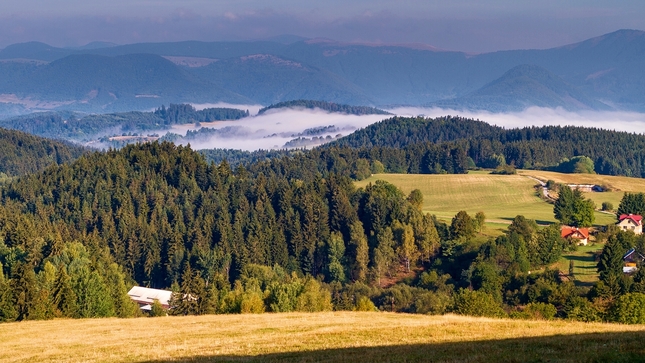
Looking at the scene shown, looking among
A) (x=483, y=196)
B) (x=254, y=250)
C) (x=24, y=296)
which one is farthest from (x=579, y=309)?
(x=483, y=196)

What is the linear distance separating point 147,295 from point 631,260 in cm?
5890

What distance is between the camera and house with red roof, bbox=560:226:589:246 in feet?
342

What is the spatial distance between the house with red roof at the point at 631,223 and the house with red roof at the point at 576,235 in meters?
7.34

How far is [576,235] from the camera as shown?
105 m

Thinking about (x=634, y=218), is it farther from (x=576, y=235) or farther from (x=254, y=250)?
(x=254, y=250)

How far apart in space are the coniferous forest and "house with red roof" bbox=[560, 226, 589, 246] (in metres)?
2.93

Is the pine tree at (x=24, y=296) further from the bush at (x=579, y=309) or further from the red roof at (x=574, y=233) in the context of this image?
the red roof at (x=574, y=233)

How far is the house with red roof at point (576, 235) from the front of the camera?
10412cm

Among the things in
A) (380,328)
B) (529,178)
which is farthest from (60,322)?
(529,178)

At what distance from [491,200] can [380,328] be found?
116 metres

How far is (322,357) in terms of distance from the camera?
87.3 feet

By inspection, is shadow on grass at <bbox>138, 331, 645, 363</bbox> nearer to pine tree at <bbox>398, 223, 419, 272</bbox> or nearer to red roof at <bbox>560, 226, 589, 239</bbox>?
pine tree at <bbox>398, 223, 419, 272</bbox>

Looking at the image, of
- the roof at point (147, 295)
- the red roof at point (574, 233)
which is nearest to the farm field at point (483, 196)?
the red roof at point (574, 233)

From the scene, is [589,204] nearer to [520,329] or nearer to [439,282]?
[439,282]
